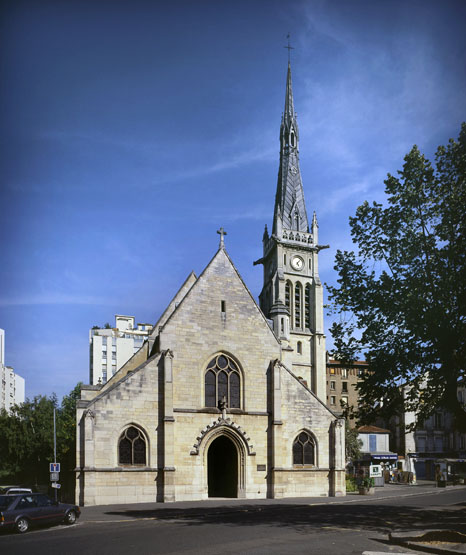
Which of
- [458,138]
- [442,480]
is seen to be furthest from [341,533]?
[442,480]

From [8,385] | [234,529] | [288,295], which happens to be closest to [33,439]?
[234,529]

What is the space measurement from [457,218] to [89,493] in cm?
1978

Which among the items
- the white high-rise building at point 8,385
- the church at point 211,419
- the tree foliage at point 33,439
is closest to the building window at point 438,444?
the tree foliage at point 33,439

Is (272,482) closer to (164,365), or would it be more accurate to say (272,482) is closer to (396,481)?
(164,365)

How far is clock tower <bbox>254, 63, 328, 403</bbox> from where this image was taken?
8119 centimetres

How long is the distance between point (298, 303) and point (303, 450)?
53627 mm

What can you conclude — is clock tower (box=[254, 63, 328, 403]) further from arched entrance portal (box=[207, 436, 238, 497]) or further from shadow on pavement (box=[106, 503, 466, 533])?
shadow on pavement (box=[106, 503, 466, 533])

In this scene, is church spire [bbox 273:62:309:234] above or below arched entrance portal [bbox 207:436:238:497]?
above

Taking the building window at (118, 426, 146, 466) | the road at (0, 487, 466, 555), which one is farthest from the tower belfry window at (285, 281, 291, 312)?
the road at (0, 487, 466, 555)

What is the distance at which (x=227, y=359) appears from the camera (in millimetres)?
31984

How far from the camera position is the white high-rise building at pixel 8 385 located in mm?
98875

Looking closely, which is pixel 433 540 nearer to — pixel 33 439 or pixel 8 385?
pixel 33 439

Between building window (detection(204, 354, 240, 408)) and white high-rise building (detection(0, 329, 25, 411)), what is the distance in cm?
6944

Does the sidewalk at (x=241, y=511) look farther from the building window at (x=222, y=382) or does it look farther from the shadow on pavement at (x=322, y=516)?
the building window at (x=222, y=382)
